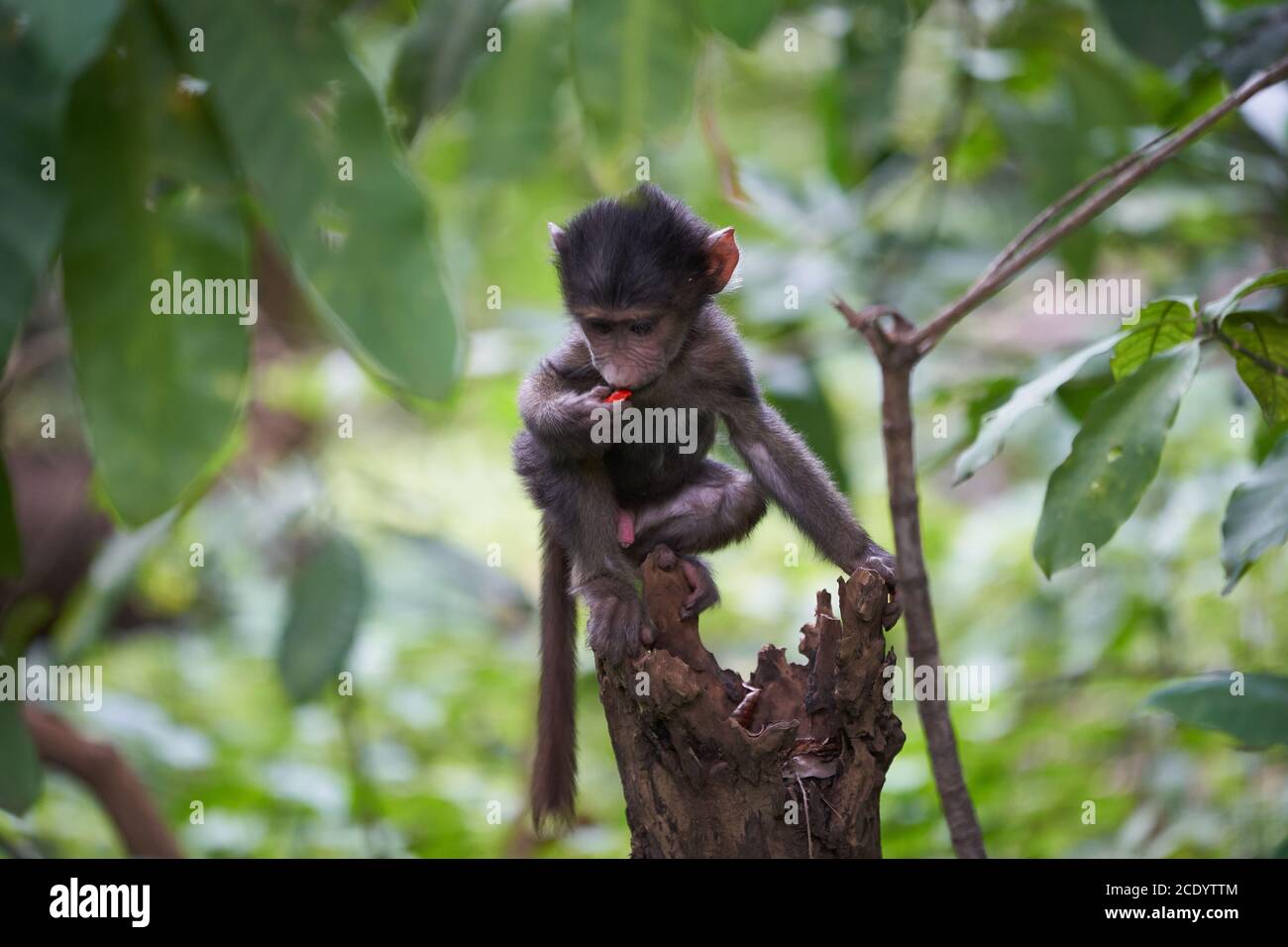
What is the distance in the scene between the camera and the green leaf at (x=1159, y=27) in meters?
3.61

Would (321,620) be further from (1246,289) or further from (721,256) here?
(1246,289)

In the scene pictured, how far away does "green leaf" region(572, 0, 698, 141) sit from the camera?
2.66m

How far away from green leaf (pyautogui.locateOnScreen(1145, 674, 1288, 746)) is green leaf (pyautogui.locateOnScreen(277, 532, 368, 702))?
271cm

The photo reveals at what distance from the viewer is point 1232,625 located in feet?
19.6

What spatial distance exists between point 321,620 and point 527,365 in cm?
114

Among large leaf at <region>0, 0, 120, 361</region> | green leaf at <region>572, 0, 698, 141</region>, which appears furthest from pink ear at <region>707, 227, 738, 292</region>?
large leaf at <region>0, 0, 120, 361</region>

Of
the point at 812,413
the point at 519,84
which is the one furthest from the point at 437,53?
the point at 812,413

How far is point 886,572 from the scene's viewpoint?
8.79 feet

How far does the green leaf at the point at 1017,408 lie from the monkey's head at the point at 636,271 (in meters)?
0.64

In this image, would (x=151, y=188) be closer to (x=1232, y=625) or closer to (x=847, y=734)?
(x=847, y=734)

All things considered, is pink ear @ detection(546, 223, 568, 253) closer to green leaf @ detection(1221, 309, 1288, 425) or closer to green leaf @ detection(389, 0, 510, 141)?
green leaf @ detection(389, 0, 510, 141)

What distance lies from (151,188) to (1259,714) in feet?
8.46

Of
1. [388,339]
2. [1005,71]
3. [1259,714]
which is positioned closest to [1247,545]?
[1259,714]

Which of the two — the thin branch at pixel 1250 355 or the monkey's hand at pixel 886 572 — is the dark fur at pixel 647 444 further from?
the thin branch at pixel 1250 355
